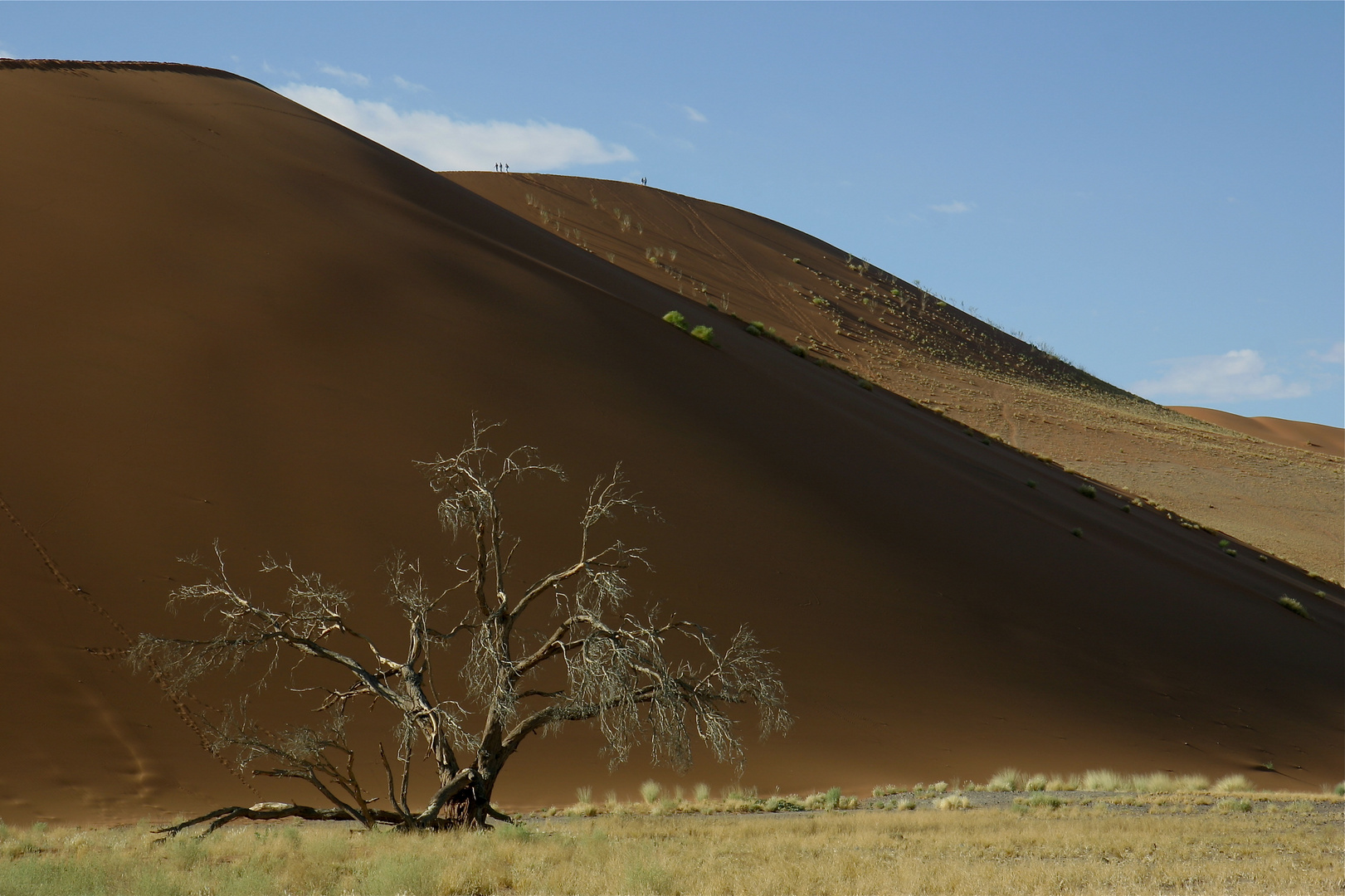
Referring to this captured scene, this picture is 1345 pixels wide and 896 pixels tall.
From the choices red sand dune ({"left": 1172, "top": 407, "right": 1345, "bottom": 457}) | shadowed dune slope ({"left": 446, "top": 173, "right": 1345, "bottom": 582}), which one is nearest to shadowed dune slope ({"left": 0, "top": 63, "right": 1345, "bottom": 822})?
shadowed dune slope ({"left": 446, "top": 173, "right": 1345, "bottom": 582})

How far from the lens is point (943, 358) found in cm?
5981

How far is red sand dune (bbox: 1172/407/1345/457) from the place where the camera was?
3521 inches

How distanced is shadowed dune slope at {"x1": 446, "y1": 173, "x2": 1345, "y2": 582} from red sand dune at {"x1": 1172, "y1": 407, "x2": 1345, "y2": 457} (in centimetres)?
2337

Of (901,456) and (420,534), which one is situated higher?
(901,456)

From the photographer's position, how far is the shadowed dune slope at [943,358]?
157 feet

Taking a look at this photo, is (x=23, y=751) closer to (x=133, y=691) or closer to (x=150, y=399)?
(x=133, y=691)

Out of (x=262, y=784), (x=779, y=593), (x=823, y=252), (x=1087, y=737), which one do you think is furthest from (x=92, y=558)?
(x=823, y=252)

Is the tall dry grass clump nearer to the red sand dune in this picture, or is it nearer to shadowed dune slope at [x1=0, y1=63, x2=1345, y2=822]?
shadowed dune slope at [x1=0, y1=63, x2=1345, y2=822]

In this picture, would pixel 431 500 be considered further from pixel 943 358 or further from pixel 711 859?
pixel 943 358

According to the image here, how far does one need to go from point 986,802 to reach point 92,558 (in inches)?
466

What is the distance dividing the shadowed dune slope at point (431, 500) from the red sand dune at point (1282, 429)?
7216 centimetres

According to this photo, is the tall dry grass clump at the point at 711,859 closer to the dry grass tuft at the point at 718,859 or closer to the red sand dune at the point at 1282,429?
the dry grass tuft at the point at 718,859

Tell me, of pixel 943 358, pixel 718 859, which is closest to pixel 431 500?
pixel 718 859

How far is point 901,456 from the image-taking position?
25.5 meters
